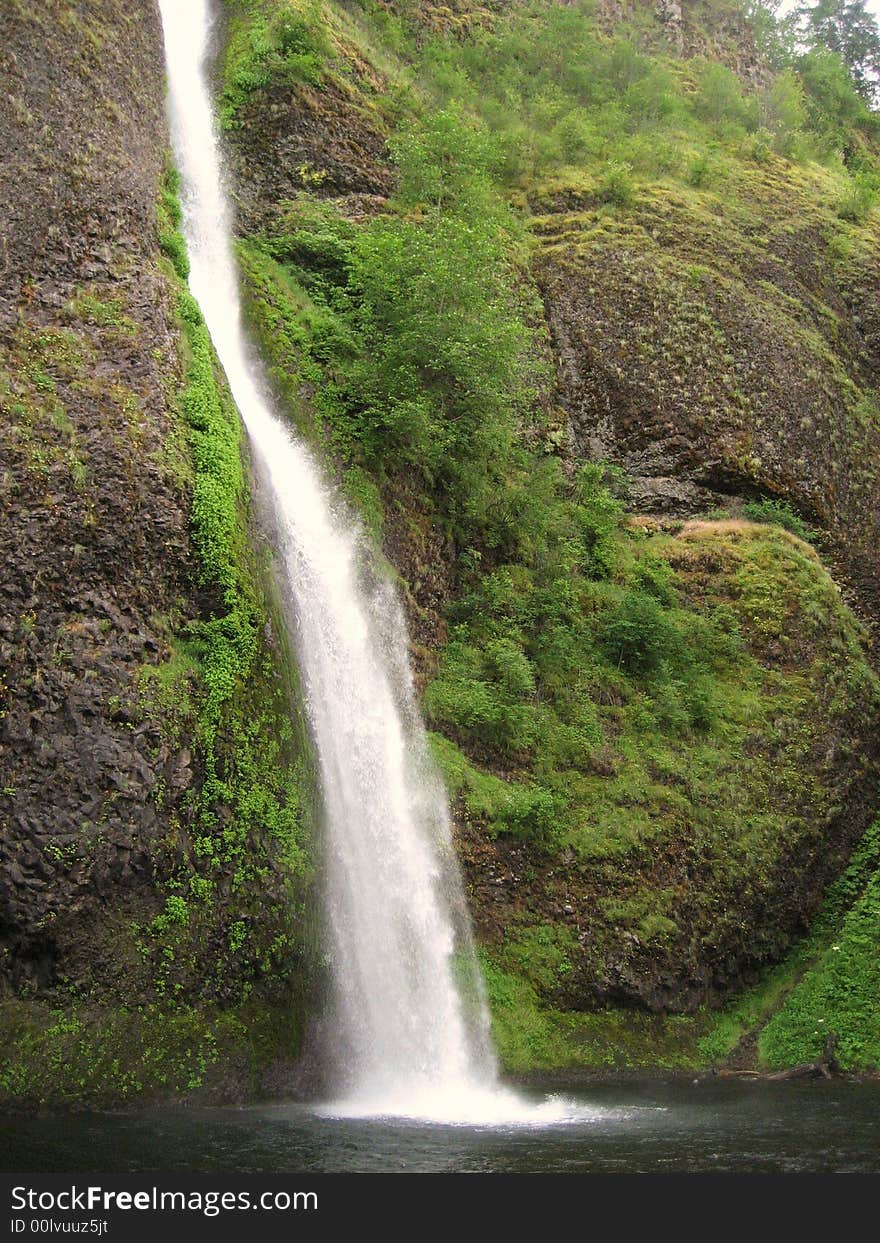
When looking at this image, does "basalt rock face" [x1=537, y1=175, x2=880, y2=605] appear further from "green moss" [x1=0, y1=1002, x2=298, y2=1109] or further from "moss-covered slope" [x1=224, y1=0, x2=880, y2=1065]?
"green moss" [x1=0, y1=1002, x2=298, y2=1109]

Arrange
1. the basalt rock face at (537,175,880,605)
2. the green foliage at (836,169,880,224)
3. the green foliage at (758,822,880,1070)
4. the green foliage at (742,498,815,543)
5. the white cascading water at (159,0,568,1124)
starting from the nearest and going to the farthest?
the white cascading water at (159,0,568,1124) → the green foliage at (758,822,880,1070) → the green foliage at (742,498,815,543) → the basalt rock face at (537,175,880,605) → the green foliage at (836,169,880,224)

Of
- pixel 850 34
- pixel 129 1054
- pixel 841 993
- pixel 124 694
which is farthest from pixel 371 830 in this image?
pixel 850 34

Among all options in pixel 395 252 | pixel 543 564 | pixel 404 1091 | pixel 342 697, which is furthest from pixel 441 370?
pixel 404 1091

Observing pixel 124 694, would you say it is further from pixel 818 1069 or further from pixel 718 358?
pixel 718 358

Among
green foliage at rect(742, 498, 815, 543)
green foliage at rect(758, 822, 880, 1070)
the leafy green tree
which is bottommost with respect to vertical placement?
green foliage at rect(758, 822, 880, 1070)

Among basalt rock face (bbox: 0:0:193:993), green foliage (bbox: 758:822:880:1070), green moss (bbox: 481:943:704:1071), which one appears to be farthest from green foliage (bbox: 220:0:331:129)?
green foliage (bbox: 758:822:880:1070)

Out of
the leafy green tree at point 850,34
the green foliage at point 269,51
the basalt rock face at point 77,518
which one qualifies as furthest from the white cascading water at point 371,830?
the leafy green tree at point 850,34

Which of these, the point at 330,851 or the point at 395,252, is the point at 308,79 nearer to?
the point at 395,252
